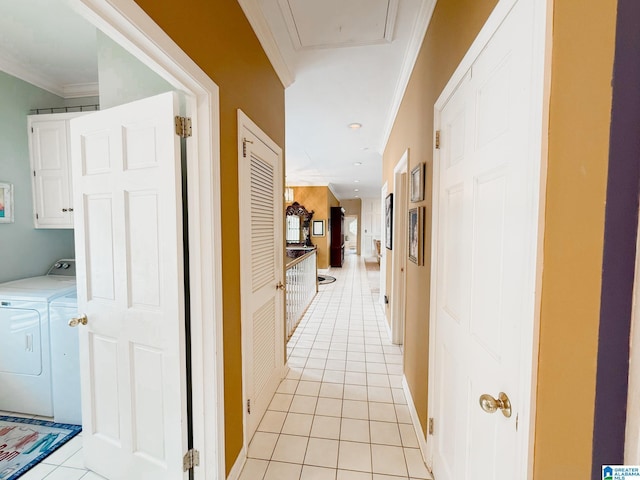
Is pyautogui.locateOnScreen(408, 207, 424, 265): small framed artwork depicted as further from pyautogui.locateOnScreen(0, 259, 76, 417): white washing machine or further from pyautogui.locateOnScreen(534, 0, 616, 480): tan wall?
pyautogui.locateOnScreen(0, 259, 76, 417): white washing machine

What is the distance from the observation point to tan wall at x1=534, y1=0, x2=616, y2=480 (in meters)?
0.48

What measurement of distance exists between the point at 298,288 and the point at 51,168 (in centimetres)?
303

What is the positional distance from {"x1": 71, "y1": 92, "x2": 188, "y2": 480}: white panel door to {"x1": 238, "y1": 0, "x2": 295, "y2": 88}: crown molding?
88cm

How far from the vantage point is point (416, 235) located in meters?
1.83

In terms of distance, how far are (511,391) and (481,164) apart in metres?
0.74

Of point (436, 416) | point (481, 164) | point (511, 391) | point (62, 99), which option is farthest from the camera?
point (62, 99)

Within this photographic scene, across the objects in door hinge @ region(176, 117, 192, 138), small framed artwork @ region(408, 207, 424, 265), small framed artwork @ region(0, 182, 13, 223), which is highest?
door hinge @ region(176, 117, 192, 138)

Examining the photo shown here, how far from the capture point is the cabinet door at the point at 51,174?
7.23 ft

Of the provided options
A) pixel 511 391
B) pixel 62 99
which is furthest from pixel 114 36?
pixel 62 99

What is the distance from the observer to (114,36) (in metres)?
0.83

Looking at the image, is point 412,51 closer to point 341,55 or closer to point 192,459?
point 341,55

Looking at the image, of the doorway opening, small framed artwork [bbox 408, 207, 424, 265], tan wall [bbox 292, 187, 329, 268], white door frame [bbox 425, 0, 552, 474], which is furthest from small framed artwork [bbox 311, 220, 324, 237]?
white door frame [bbox 425, 0, 552, 474]

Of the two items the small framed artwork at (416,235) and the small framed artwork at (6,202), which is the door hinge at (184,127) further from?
the small framed artwork at (6,202)

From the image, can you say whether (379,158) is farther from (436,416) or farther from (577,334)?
(577,334)
